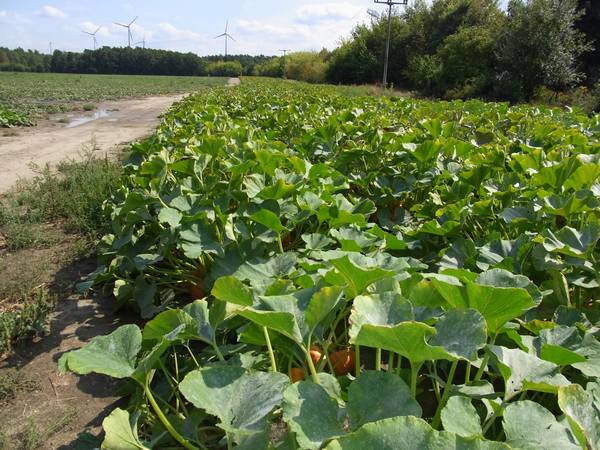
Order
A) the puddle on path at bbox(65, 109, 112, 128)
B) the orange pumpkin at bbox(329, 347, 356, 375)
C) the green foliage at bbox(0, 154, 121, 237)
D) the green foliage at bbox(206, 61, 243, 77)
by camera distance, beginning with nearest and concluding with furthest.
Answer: the orange pumpkin at bbox(329, 347, 356, 375)
the green foliage at bbox(0, 154, 121, 237)
the puddle on path at bbox(65, 109, 112, 128)
the green foliage at bbox(206, 61, 243, 77)

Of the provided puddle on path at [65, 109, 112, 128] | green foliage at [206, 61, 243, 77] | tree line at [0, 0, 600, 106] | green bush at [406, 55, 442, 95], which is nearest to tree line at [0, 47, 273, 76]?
green foliage at [206, 61, 243, 77]

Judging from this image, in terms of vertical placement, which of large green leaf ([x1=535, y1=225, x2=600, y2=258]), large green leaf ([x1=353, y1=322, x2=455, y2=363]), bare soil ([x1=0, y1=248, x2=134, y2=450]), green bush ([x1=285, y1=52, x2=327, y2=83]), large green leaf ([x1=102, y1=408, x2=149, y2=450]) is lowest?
bare soil ([x1=0, y1=248, x2=134, y2=450])

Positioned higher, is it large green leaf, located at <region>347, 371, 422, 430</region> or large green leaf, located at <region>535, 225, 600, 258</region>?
large green leaf, located at <region>535, 225, 600, 258</region>

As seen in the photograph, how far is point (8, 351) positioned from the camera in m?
2.38

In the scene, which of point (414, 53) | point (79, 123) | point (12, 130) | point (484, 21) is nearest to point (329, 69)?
point (414, 53)

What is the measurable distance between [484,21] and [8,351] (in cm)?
3487

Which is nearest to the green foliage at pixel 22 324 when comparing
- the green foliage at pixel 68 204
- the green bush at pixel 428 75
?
the green foliage at pixel 68 204

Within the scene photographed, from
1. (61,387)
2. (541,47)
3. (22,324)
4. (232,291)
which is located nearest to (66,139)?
(22,324)

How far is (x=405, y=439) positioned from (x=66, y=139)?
41.1 ft

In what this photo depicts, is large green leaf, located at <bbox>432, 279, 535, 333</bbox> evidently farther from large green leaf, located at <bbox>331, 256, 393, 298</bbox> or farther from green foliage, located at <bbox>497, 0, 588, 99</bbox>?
green foliage, located at <bbox>497, 0, 588, 99</bbox>

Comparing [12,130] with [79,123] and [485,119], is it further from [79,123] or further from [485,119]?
[485,119]

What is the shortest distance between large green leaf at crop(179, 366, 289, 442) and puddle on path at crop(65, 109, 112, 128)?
15238 mm

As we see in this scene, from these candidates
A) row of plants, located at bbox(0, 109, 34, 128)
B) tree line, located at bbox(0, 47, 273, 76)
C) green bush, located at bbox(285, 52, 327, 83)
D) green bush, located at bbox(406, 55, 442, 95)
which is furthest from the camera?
tree line, located at bbox(0, 47, 273, 76)

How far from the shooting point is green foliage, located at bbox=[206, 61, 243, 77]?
81125 mm
